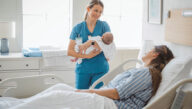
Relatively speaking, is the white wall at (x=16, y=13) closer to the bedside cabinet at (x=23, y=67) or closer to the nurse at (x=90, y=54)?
the bedside cabinet at (x=23, y=67)

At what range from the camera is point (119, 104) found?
6.19 ft

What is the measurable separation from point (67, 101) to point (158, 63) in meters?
0.73

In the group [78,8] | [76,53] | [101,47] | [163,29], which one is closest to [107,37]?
[101,47]

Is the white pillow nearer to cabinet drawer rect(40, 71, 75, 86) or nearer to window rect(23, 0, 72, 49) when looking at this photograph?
cabinet drawer rect(40, 71, 75, 86)

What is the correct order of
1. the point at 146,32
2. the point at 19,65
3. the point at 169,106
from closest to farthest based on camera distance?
1. the point at 169,106
2. the point at 146,32
3. the point at 19,65

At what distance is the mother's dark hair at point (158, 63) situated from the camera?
6.33ft

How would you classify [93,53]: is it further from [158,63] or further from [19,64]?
[19,64]

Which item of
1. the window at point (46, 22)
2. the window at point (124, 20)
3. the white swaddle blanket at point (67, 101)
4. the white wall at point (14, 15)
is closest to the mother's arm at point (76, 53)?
the white swaddle blanket at point (67, 101)

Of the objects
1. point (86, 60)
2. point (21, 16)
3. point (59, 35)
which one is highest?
point (21, 16)

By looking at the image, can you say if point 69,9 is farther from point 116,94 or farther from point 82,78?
point 116,94

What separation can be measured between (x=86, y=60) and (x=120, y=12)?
1847mm

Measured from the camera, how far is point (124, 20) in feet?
14.2

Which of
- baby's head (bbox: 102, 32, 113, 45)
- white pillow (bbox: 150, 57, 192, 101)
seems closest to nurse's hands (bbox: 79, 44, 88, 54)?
baby's head (bbox: 102, 32, 113, 45)

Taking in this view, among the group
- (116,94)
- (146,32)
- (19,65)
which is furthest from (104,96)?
(19,65)
